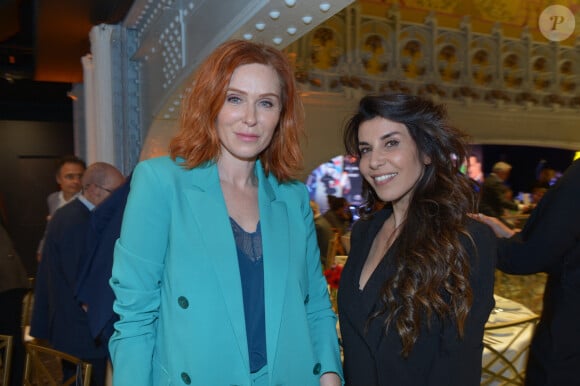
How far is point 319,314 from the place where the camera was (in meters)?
1.58

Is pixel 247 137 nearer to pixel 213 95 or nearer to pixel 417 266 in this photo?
pixel 213 95

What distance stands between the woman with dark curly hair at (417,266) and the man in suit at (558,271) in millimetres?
486

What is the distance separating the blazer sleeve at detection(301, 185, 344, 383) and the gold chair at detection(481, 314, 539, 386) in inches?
43.3

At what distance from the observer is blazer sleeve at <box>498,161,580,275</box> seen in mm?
1772

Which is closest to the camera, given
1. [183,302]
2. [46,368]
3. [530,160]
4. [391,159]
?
[183,302]

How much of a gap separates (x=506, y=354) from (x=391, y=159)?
58.4 inches

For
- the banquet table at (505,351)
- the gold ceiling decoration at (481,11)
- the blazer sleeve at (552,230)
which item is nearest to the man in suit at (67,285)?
the banquet table at (505,351)

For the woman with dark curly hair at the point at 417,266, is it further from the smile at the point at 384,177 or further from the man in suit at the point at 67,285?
the man in suit at the point at 67,285

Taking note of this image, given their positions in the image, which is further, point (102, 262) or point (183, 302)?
point (102, 262)

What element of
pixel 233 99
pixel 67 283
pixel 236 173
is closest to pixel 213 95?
pixel 233 99

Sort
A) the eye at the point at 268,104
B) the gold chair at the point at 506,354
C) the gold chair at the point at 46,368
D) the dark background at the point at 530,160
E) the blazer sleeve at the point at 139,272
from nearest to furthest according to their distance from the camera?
the blazer sleeve at the point at 139,272, the eye at the point at 268,104, the gold chair at the point at 46,368, the gold chair at the point at 506,354, the dark background at the point at 530,160

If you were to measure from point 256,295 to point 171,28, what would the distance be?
2.35 meters

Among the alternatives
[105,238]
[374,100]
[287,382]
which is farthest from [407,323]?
[105,238]

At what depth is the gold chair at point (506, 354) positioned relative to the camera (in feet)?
7.75
